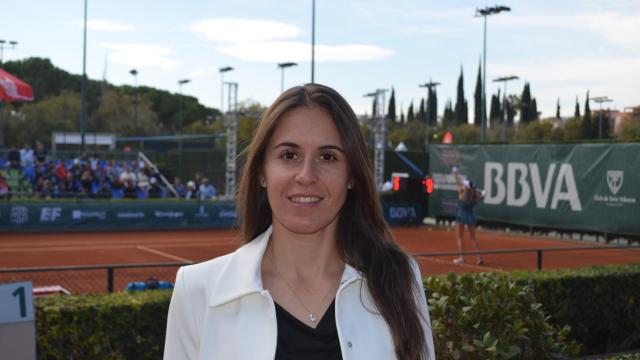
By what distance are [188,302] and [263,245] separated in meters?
0.37

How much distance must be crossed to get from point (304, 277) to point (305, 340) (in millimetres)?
243

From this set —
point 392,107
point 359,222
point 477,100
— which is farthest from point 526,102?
point 359,222

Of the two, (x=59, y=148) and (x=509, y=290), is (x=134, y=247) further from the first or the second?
(x=59, y=148)

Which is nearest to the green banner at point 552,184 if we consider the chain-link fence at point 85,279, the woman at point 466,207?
the woman at point 466,207

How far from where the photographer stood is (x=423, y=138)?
260 ft

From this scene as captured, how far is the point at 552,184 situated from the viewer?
23.9 meters

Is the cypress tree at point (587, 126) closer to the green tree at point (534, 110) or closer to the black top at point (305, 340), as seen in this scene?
the green tree at point (534, 110)

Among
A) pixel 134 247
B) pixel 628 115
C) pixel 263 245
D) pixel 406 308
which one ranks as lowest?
pixel 134 247

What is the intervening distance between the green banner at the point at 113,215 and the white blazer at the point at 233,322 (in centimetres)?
2100

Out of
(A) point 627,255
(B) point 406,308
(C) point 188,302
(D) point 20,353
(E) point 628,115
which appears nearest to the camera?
(C) point 188,302

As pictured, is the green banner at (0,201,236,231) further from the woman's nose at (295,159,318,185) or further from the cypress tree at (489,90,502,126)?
the cypress tree at (489,90,502,126)

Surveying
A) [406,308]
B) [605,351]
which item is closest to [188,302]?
[406,308]

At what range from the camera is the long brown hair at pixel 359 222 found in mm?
2328

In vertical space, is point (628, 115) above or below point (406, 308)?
above
